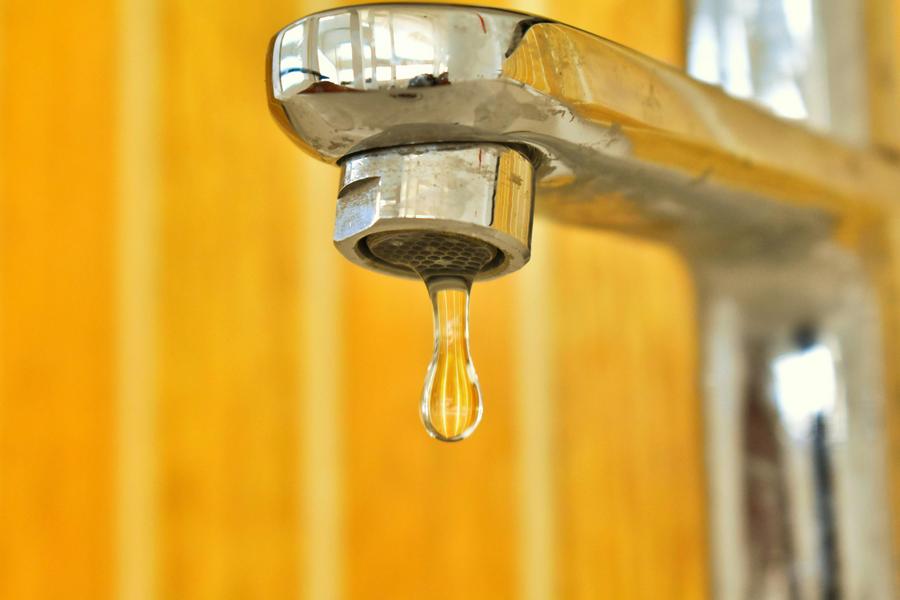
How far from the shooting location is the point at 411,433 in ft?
1.70

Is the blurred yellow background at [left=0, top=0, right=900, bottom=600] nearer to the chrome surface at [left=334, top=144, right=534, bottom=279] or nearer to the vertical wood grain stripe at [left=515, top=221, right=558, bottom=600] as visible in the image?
the vertical wood grain stripe at [left=515, top=221, right=558, bottom=600]

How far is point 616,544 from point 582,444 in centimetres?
5

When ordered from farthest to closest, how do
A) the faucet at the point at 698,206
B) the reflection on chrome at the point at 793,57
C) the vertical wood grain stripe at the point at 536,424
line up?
the vertical wood grain stripe at the point at 536,424, the reflection on chrome at the point at 793,57, the faucet at the point at 698,206

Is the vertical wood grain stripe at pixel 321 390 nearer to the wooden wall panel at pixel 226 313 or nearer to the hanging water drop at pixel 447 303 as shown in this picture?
the wooden wall panel at pixel 226 313

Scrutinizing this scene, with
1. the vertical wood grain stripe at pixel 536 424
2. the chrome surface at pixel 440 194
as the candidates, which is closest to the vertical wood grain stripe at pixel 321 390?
the vertical wood grain stripe at pixel 536 424

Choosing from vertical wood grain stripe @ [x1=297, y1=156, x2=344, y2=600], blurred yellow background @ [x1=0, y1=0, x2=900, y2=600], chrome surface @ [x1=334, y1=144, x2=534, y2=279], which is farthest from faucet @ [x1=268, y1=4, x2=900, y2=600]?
vertical wood grain stripe @ [x1=297, y1=156, x2=344, y2=600]

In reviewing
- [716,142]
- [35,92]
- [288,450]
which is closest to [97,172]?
[35,92]

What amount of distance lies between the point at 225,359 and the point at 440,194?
372 millimetres

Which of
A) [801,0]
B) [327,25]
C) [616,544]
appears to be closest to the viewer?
[327,25]

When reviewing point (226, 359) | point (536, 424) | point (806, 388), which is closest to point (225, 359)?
point (226, 359)

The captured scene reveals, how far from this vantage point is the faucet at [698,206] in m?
0.18

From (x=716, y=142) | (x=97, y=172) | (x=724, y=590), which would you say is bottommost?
(x=724, y=590)

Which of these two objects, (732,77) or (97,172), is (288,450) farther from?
(732,77)

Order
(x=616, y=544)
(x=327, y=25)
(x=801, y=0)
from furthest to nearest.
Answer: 1. (x=616, y=544)
2. (x=801, y=0)
3. (x=327, y=25)
